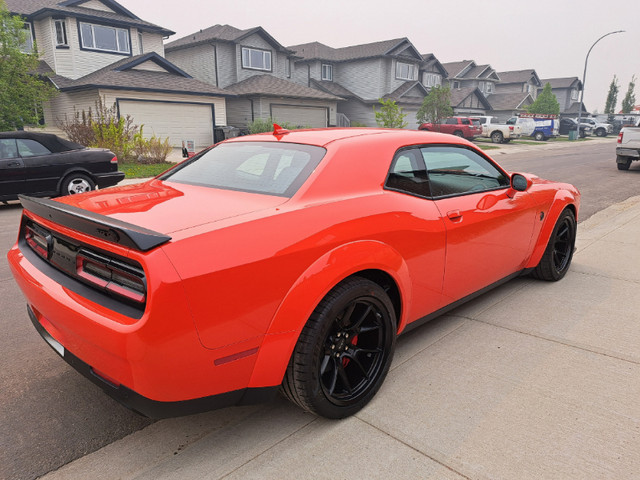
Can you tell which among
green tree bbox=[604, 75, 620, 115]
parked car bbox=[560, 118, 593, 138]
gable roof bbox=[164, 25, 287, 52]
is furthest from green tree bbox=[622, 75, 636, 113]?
gable roof bbox=[164, 25, 287, 52]

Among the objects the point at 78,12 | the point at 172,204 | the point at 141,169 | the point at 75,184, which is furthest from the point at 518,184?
the point at 78,12

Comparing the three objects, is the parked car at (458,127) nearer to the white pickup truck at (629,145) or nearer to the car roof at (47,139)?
the white pickup truck at (629,145)

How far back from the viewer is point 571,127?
46219mm

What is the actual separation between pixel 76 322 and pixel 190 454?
0.83 metres

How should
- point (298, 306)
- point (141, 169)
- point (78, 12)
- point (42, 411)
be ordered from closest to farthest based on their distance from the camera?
point (298, 306) < point (42, 411) < point (141, 169) < point (78, 12)

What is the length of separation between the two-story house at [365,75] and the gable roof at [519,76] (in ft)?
79.5

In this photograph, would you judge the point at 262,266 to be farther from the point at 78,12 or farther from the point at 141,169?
the point at 78,12

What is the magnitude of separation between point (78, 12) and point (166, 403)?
1067 inches

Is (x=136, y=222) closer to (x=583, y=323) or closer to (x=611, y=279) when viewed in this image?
(x=583, y=323)

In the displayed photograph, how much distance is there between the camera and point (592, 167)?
17141mm

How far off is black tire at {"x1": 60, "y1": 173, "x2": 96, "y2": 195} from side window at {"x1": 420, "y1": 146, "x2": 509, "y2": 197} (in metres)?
8.09

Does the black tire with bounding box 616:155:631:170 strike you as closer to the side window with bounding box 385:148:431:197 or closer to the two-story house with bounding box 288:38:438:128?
the side window with bounding box 385:148:431:197

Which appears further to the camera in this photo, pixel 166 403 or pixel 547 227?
pixel 547 227

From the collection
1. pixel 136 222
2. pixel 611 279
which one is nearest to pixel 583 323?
pixel 611 279
